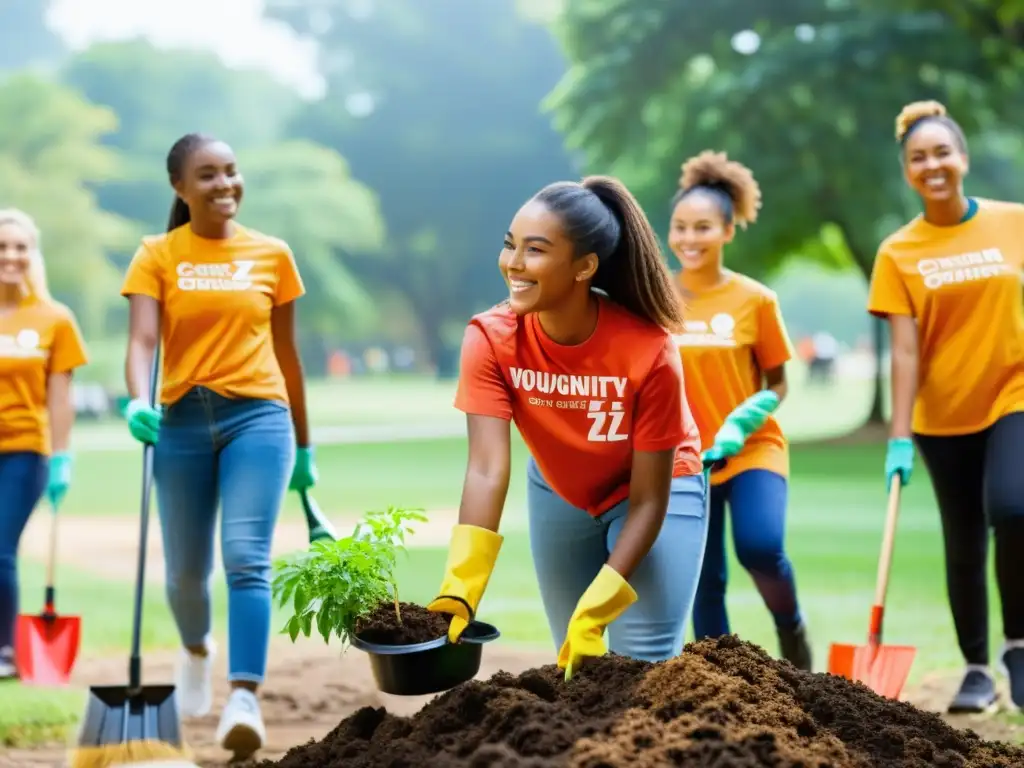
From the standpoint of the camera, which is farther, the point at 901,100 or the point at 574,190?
the point at 901,100

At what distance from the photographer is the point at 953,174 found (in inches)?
218

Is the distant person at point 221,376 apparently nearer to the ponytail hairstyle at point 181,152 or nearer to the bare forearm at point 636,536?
the ponytail hairstyle at point 181,152

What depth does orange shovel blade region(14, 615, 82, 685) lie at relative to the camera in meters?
6.35

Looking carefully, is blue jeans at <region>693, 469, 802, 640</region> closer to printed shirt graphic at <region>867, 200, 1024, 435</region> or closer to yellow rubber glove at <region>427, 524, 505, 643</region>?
printed shirt graphic at <region>867, 200, 1024, 435</region>

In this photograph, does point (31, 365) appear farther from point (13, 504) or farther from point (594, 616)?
point (594, 616)

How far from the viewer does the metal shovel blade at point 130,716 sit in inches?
157

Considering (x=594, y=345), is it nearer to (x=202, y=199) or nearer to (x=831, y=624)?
(x=202, y=199)

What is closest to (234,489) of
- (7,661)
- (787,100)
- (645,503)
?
(645,503)

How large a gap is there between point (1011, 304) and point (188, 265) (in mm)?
2979

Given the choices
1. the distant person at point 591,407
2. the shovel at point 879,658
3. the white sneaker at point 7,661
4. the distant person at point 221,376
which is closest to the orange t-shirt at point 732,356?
the shovel at point 879,658

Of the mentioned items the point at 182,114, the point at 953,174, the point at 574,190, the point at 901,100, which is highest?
the point at 182,114

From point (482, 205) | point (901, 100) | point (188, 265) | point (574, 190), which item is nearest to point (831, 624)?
point (188, 265)

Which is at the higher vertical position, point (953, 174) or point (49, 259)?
point (49, 259)

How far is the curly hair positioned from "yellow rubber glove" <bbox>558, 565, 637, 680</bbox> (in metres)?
2.71
